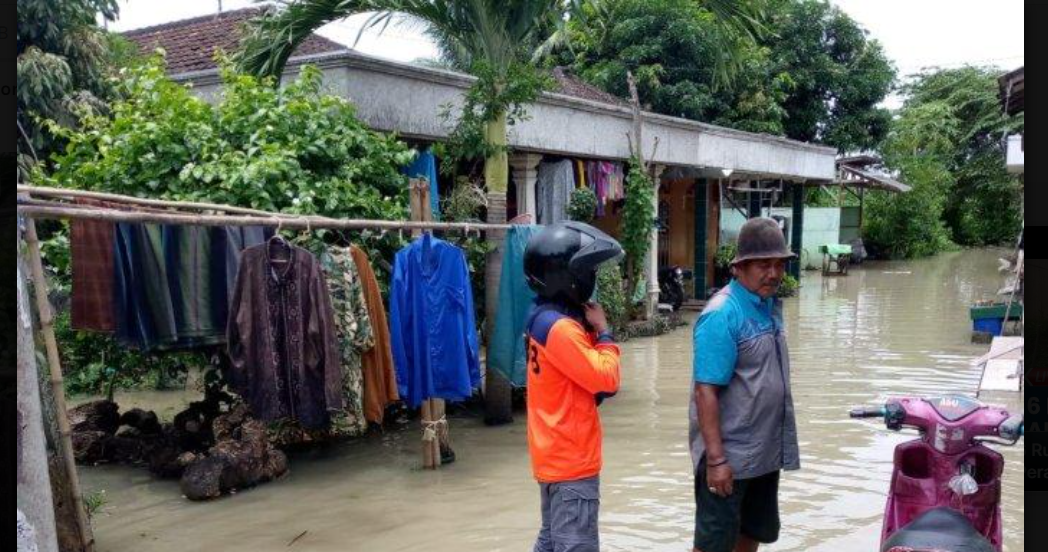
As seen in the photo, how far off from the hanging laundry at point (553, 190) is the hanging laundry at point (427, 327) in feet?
18.1

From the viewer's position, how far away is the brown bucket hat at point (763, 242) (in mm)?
3625

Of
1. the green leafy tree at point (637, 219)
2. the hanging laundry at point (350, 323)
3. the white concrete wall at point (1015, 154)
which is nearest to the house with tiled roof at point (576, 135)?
the green leafy tree at point (637, 219)

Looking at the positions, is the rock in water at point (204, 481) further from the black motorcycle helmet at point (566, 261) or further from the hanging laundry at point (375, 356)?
the black motorcycle helmet at point (566, 261)

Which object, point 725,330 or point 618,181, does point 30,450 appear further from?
point 618,181

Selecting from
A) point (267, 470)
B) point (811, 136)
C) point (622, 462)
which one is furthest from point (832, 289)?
point (267, 470)

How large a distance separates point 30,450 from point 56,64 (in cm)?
795

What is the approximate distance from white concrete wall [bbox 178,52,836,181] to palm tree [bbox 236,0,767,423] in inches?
14.0

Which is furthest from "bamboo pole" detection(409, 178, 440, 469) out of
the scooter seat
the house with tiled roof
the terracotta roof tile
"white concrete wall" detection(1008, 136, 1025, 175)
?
"white concrete wall" detection(1008, 136, 1025, 175)

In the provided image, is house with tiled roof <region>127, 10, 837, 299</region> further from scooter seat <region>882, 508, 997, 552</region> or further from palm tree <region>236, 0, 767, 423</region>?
scooter seat <region>882, 508, 997, 552</region>

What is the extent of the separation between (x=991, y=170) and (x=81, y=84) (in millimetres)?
35657

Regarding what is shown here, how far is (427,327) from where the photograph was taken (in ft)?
21.9

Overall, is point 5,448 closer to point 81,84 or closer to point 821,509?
point 821,509

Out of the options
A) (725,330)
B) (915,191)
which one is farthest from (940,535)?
(915,191)

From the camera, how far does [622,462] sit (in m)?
7.07
